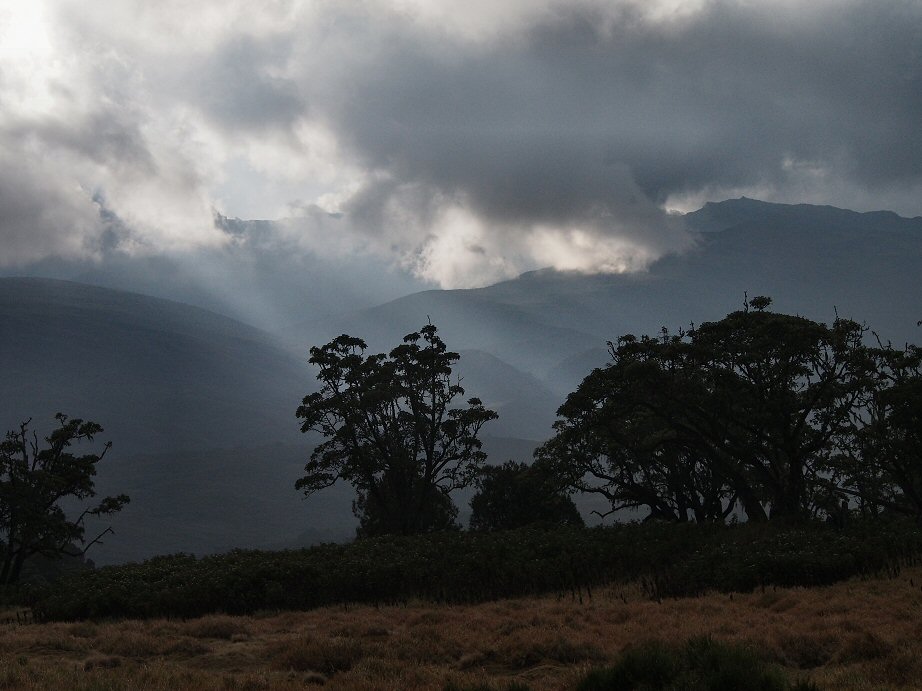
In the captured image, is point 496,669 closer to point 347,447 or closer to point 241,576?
point 241,576

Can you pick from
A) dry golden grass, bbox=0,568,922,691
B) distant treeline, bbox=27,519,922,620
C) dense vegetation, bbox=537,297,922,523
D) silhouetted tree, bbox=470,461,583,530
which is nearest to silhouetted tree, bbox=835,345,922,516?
dense vegetation, bbox=537,297,922,523

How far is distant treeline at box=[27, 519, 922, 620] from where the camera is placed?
813 inches

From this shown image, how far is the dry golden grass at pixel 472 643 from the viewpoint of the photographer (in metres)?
11.8

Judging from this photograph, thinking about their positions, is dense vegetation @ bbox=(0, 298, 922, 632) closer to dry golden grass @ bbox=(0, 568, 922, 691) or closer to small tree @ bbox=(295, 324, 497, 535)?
small tree @ bbox=(295, 324, 497, 535)

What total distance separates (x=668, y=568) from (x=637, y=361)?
1114 cm

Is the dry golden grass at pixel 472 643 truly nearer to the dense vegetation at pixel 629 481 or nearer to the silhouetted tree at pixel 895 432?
the dense vegetation at pixel 629 481

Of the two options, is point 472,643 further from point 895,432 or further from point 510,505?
point 510,505

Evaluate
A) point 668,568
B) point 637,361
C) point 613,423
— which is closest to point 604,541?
point 668,568

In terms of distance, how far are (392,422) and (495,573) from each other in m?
24.6

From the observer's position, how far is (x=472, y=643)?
580 inches

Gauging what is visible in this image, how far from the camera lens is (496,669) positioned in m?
13.4

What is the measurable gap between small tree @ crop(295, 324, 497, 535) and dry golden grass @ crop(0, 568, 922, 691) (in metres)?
25.2

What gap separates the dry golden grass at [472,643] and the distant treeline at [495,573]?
1493mm

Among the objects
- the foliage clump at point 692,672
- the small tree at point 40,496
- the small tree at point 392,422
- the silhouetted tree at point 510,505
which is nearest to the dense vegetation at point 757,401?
the small tree at point 392,422
